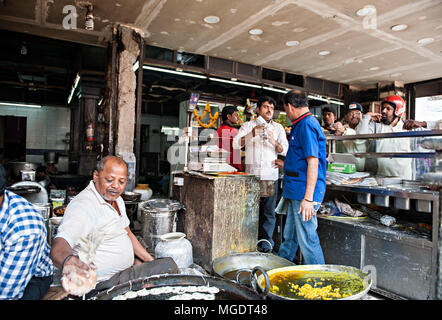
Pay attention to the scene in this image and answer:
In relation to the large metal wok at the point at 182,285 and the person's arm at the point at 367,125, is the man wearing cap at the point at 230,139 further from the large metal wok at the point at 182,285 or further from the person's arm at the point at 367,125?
the large metal wok at the point at 182,285

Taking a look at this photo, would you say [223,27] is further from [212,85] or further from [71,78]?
[71,78]

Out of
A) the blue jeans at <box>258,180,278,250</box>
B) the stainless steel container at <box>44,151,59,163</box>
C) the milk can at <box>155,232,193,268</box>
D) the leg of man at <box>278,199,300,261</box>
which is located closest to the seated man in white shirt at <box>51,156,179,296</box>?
the milk can at <box>155,232,193,268</box>

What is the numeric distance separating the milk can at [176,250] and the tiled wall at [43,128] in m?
13.0

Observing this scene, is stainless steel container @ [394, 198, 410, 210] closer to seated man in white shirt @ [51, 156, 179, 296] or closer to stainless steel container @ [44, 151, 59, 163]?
seated man in white shirt @ [51, 156, 179, 296]

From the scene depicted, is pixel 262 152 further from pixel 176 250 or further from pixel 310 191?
pixel 176 250

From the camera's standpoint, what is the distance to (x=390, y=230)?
321cm

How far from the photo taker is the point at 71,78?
1075 cm

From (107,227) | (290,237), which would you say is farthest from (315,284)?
(107,227)

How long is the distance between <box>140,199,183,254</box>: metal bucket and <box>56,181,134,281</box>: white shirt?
1.43 metres

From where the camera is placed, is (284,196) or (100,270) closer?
(100,270)

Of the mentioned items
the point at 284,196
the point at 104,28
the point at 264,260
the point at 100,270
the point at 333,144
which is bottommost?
the point at 264,260
